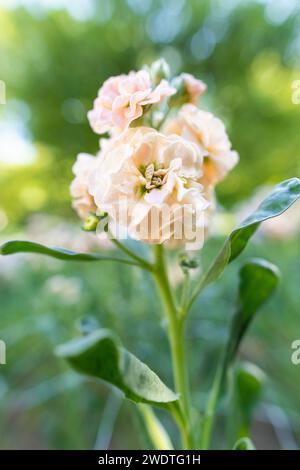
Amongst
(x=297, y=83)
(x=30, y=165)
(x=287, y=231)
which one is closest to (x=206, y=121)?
(x=297, y=83)

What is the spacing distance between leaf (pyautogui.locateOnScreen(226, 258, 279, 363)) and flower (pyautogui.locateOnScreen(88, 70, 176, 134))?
128 millimetres

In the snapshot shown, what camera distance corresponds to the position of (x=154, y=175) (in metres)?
0.23

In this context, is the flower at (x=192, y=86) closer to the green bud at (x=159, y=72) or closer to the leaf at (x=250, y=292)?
the green bud at (x=159, y=72)

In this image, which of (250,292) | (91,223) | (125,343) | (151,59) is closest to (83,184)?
(91,223)

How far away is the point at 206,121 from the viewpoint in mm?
256

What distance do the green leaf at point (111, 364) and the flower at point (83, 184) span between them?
0.35 feet

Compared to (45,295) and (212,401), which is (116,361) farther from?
(45,295)

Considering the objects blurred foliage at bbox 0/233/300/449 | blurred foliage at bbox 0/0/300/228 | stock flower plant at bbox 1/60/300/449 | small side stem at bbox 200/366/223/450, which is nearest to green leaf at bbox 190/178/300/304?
stock flower plant at bbox 1/60/300/449

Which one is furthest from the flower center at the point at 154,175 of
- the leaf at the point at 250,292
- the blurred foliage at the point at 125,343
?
the blurred foliage at the point at 125,343

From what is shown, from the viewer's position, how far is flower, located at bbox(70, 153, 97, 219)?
0.84ft

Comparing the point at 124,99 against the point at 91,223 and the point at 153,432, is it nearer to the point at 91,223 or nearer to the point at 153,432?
the point at 91,223

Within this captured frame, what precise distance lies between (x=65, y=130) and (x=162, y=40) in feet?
5.48

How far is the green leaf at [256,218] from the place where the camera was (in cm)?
22

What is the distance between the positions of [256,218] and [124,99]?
0.30 feet
